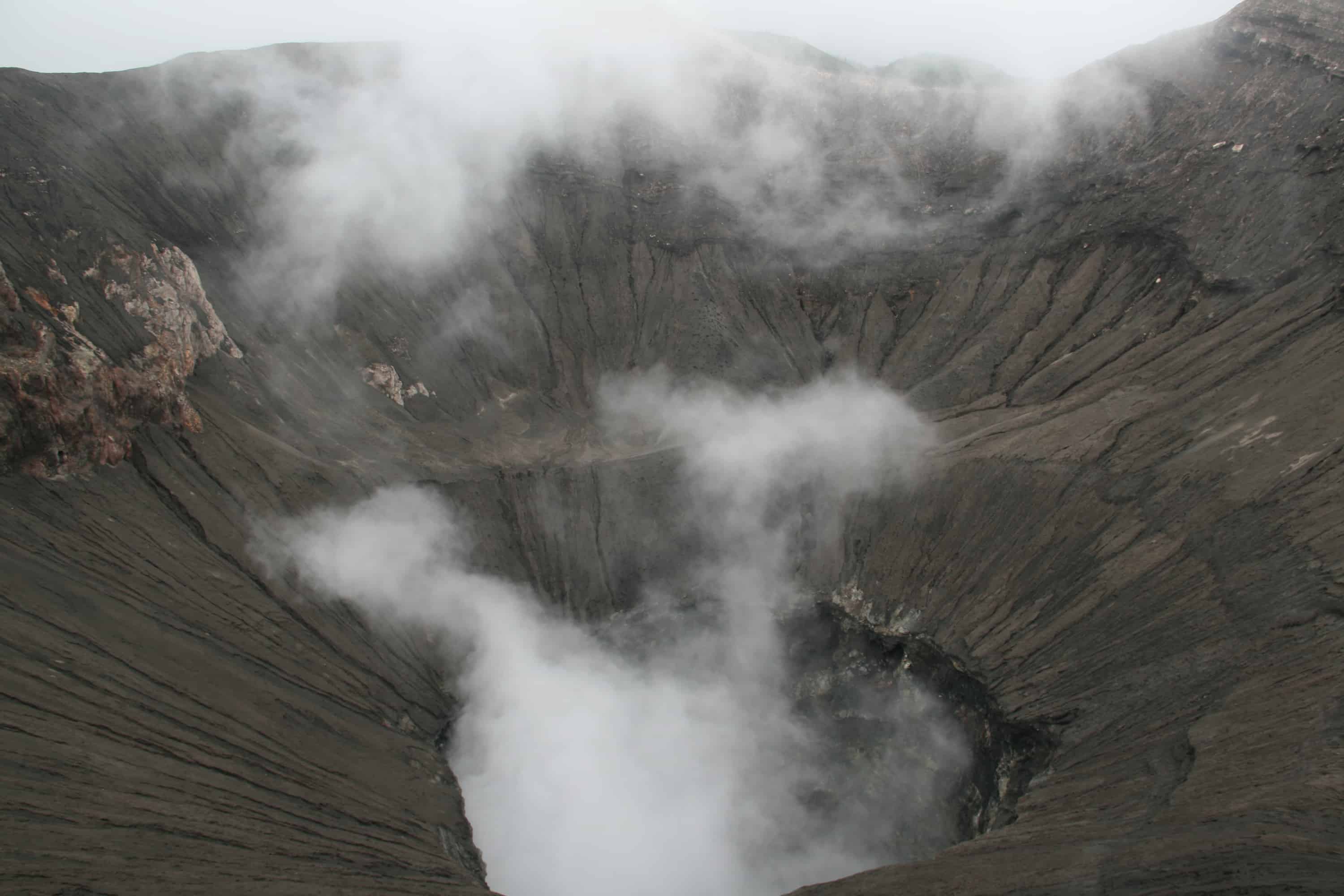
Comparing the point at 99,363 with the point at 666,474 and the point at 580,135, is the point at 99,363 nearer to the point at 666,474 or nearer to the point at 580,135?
the point at 666,474

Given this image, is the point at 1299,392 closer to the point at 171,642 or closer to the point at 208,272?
the point at 171,642

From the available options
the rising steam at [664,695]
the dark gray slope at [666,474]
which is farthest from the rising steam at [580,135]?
the rising steam at [664,695]

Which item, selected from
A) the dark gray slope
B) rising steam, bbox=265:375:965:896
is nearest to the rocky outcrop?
the dark gray slope

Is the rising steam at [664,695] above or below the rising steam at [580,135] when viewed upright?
below

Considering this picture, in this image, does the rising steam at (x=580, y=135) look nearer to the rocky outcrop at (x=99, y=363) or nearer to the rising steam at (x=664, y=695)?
the rocky outcrop at (x=99, y=363)

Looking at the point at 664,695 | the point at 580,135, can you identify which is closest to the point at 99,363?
the point at 664,695

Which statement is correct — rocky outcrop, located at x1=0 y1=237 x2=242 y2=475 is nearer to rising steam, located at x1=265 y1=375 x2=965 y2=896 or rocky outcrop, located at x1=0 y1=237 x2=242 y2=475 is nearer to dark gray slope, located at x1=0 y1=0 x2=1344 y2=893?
dark gray slope, located at x1=0 y1=0 x2=1344 y2=893
